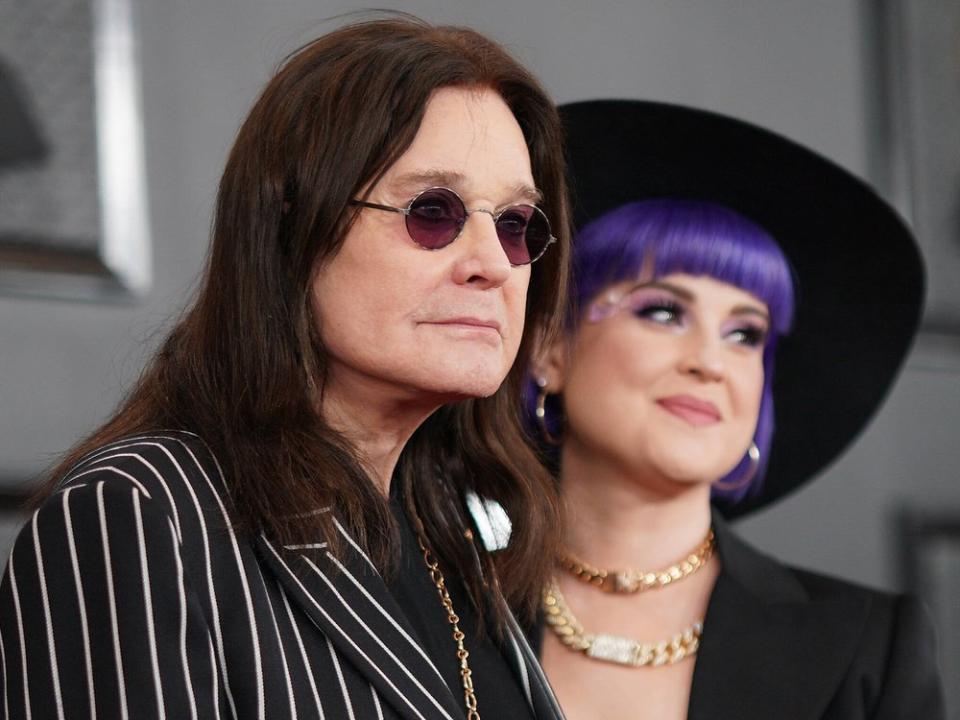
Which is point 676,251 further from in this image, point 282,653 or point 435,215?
point 282,653

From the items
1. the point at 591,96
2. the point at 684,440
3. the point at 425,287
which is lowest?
the point at 684,440

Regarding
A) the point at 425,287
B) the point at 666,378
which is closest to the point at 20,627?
the point at 425,287

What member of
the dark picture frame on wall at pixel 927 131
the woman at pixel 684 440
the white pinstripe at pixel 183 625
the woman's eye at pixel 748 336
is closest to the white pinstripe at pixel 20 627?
the white pinstripe at pixel 183 625

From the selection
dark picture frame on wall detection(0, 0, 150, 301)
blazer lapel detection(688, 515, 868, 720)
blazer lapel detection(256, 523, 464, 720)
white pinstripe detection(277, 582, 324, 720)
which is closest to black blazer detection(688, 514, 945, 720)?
blazer lapel detection(688, 515, 868, 720)

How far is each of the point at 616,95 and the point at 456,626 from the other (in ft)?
4.32

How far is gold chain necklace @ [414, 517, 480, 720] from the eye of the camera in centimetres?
144

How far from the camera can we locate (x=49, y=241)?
2.08 metres

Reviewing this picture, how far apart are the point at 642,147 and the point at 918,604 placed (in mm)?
617

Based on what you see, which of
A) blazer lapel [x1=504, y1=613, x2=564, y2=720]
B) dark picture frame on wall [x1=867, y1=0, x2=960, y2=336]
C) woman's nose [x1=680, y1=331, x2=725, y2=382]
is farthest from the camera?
dark picture frame on wall [x1=867, y1=0, x2=960, y2=336]

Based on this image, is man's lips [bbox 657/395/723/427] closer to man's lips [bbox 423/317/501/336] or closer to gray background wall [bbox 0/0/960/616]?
man's lips [bbox 423/317/501/336]

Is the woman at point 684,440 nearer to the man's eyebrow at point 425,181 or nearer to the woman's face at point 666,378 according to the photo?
the woman's face at point 666,378

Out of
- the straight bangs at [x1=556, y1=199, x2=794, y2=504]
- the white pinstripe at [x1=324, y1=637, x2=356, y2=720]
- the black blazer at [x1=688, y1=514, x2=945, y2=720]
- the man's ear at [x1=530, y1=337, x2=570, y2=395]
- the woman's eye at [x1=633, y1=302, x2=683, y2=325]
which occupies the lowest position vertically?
the black blazer at [x1=688, y1=514, x2=945, y2=720]

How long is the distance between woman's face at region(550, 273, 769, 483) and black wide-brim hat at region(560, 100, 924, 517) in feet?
0.43

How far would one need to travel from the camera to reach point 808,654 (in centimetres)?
173
